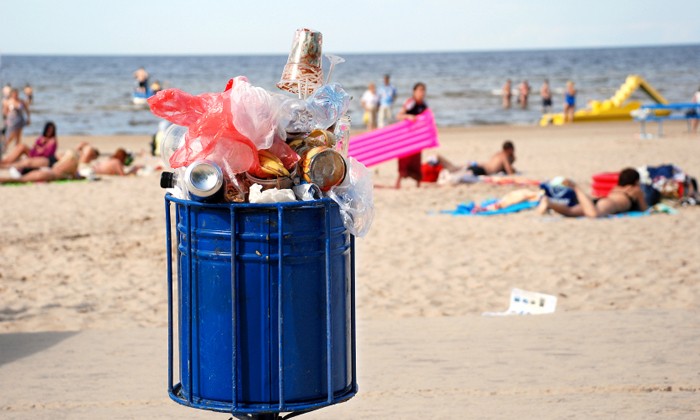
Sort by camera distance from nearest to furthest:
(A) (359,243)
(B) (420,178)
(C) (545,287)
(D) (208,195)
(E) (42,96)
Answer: (D) (208,195), (C) (545,287), (A) (359,243), (B) (420,178), (E) (42,96)

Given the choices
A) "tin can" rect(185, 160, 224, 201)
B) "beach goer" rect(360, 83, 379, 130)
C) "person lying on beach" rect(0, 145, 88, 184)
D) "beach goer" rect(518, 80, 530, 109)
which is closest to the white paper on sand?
"tin can" rect(185, 160, 224, 201)

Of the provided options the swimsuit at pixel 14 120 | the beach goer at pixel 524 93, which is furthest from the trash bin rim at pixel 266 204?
the beach goer at pixel 524 93

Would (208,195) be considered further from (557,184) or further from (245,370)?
(557,184)

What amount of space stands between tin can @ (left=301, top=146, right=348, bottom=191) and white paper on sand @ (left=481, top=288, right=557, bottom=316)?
3.40 meters

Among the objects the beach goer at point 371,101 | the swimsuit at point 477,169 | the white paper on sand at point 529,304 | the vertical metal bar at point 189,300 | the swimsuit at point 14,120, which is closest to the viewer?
the vertical metal bar at point 189,300

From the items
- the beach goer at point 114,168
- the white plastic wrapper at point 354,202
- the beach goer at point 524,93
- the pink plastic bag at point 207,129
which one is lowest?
the beach goer at point 114,168

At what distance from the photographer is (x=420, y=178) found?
13.0 meters

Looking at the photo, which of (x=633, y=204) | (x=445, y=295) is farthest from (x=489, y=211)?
(x=445, y=295)

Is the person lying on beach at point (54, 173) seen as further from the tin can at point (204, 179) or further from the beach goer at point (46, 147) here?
the tin can at point (204, 179)

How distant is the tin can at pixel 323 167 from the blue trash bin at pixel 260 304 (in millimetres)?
77

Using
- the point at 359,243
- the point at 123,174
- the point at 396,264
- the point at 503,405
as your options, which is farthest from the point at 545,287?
the point at 123,174

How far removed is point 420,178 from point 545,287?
5957 millimetres

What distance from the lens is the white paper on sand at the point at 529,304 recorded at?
20.4 ft

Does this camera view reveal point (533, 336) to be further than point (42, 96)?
No
